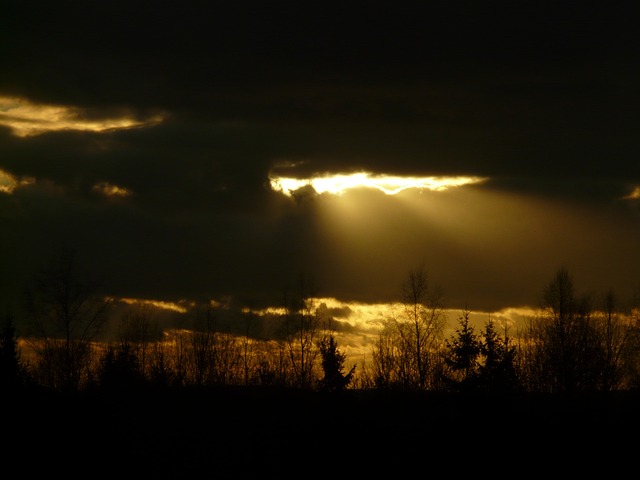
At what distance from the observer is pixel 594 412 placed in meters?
35.9

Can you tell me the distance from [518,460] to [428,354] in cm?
5535

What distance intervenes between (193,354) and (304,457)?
231ft

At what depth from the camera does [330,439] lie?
32.6 meters

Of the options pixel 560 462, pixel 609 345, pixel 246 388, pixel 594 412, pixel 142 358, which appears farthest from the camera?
pixel 142 358

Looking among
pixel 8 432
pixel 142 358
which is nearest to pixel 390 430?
pixel 8 432

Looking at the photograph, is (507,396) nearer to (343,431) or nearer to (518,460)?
(518,460)

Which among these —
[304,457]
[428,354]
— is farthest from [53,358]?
[304,457]

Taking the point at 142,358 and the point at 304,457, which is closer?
→ the point at 304,457

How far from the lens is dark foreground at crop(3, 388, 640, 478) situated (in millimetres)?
30719

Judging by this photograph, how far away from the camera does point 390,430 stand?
34250 mm

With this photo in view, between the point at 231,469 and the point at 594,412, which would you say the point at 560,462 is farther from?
the point at 231,469

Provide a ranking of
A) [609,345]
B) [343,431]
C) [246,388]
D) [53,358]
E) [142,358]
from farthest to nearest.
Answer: [142,358] < [609,345] < [53,358] < [246,388] < [343,431]

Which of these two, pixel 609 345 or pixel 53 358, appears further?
pixel 609 345

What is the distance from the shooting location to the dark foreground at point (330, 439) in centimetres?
3072
